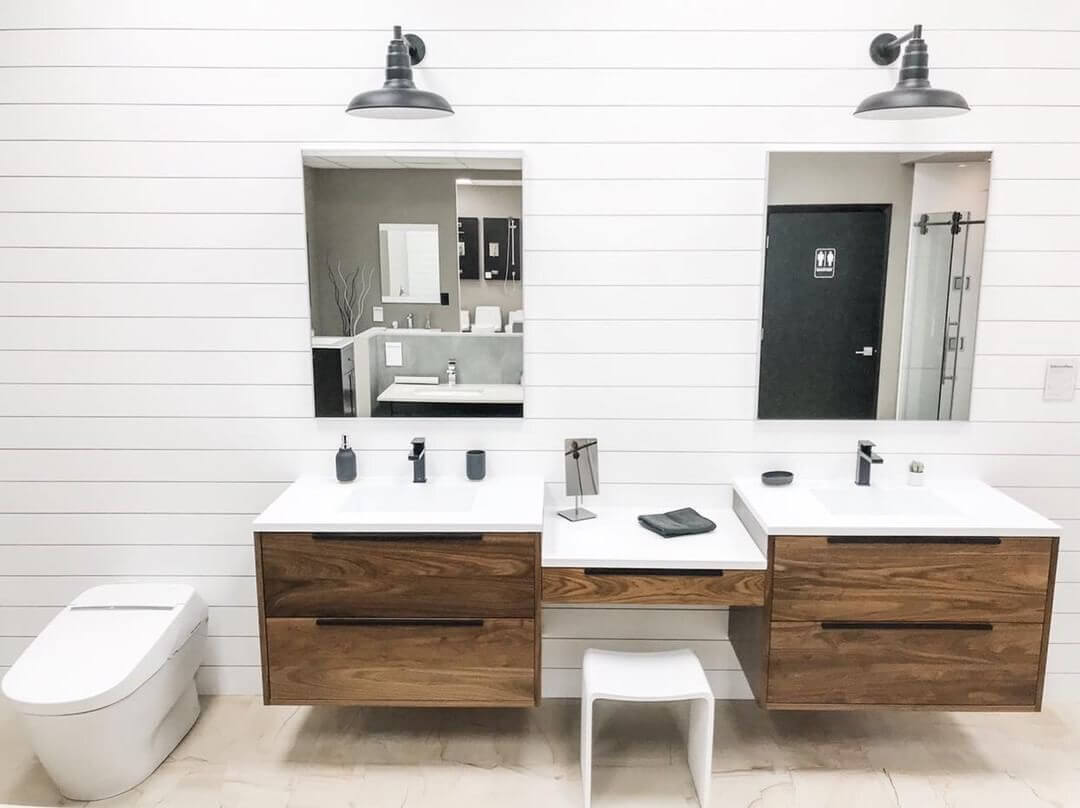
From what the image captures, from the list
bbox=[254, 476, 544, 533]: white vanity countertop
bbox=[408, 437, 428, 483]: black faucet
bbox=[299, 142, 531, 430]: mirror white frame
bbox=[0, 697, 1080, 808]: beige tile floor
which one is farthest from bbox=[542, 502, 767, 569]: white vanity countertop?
bbox=[299, 142, 531, 430]: mirror white frame

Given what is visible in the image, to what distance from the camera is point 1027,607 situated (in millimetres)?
2414

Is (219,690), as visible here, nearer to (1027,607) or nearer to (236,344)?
(236,344)

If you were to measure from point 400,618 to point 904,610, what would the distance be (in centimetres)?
150

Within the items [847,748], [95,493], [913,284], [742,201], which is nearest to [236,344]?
[95,493]

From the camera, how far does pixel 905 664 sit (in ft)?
8.05

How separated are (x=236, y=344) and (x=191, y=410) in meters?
0.29

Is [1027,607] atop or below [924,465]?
below

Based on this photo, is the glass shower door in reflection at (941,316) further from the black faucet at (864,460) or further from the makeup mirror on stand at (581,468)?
the makeup mirror on stand at (581,468)

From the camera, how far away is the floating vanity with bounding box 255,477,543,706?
243 centimetres

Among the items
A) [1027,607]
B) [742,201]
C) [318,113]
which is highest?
[318,113]

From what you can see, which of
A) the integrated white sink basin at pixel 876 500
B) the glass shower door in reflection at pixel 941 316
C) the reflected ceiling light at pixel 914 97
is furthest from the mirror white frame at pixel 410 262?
the glass shower door in reflection at pixel 941 316

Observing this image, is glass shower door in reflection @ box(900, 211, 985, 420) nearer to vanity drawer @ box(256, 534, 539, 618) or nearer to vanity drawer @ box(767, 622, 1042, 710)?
vanity drawer @ box(767, 622, 1042, 710)

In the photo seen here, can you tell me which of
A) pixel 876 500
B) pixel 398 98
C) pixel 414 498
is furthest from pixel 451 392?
pixel 876 500

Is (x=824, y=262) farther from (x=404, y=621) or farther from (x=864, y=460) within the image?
(x=404, y=621)
